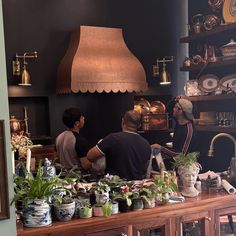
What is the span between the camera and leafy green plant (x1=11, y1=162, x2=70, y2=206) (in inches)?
77.8

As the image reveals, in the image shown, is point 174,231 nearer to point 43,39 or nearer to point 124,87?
point 124,87

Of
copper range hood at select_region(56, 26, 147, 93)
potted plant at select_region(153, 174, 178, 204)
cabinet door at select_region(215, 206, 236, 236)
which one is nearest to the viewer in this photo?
potted plant at select_region(153, 174, 178, 204)

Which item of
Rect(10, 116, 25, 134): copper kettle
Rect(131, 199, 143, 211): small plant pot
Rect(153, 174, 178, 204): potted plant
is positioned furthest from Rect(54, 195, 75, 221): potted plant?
Rect(10, 116, 25, 134): copper kettle

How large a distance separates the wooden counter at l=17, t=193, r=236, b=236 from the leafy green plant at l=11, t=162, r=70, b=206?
0.15 m

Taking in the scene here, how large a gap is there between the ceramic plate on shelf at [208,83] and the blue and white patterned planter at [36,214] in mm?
2164

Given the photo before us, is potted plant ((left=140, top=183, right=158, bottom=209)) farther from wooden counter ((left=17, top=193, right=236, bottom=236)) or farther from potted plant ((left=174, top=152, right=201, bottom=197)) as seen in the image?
potted plant ((left=174, top=152, right=201, bottom=197))

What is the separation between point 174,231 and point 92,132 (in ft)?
12.8

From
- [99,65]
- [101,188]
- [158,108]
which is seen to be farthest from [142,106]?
[101,188]

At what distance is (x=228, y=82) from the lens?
339 centimetres

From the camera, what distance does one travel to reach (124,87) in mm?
5625

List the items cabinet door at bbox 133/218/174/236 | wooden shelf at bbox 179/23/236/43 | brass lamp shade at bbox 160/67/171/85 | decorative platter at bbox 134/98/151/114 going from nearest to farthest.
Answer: cabinet door at bbox 133/218/174/236 < wooden shelf at bbox 179/23/236/43 < brass lamp shade at bbox 160/67/171/85 < decorative platter at bbox 134/98/151/114

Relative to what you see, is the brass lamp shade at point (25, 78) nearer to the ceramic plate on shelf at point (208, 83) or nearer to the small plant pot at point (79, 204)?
the ceramic plate on shelf at point (208, 83)

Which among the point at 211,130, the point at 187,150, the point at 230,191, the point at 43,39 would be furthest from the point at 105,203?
the point at 43,39

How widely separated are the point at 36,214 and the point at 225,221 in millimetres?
1353
